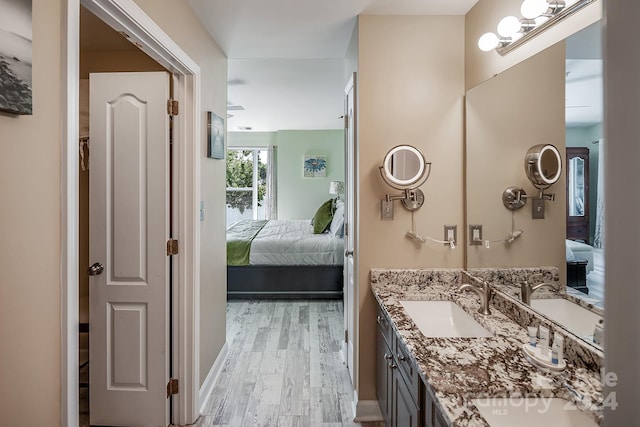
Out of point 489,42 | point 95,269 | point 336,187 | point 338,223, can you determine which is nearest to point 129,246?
point 95,269

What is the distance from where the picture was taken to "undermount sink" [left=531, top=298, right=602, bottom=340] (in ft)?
4.16

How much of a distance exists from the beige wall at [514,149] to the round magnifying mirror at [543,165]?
3 cm

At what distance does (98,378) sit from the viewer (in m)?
2.18

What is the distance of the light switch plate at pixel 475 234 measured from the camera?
6.86 feet

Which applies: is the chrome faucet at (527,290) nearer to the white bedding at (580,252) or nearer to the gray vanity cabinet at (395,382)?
the white bedding at (580,252)

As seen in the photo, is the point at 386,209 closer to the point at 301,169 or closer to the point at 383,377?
the point at 383,377

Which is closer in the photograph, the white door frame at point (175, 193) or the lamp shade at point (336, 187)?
the white door frame at point (175, 193)

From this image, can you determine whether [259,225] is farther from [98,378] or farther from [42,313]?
[42,313]

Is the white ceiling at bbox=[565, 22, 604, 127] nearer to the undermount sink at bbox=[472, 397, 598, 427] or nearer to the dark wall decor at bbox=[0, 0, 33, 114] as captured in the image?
the undermount sink at bbox=[472, 397, 598, 427]

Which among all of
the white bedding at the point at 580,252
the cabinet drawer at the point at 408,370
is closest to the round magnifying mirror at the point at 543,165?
the white bedding at the point at 580,252

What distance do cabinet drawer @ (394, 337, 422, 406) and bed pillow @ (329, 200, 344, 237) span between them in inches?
123

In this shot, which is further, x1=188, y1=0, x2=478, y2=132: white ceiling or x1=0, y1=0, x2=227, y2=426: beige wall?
x1=188, y1=0, x2=478, y2=132: white ceiling

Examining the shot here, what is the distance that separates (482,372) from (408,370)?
349mm

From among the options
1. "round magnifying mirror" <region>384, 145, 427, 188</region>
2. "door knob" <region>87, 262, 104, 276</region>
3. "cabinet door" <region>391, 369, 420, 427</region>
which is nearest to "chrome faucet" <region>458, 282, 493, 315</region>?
"cabinet door" <region>391, 369, 420, 427</region>
